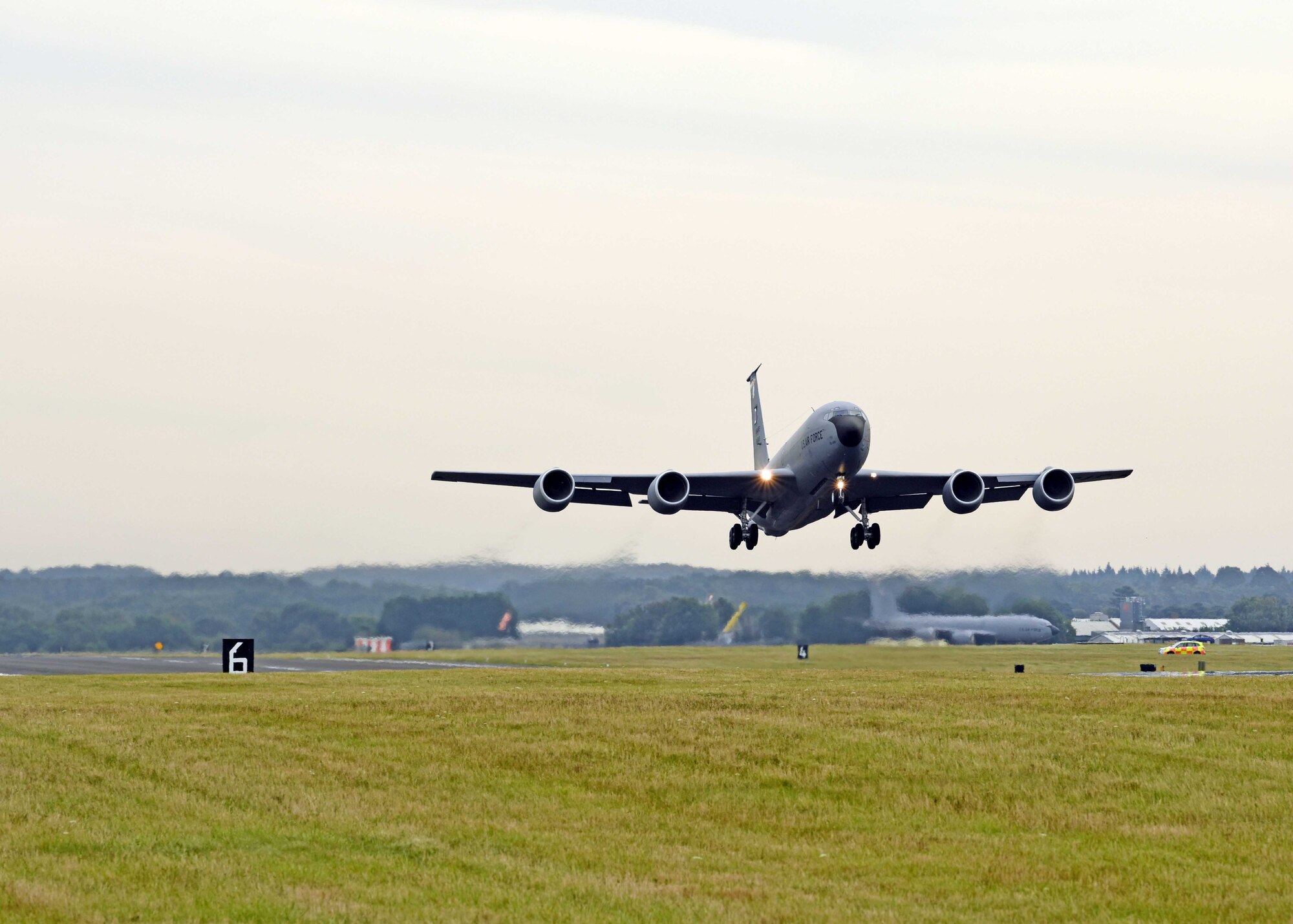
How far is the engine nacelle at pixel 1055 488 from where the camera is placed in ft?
187

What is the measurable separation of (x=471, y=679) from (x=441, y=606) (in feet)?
95.9

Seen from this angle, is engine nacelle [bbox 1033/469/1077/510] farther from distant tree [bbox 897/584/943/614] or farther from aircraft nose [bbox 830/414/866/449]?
distant tree [bbox 897/584/943/614]

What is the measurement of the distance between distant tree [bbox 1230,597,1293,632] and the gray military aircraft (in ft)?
316

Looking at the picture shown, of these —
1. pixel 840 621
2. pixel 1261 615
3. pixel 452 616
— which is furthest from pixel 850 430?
pixel 1261 615

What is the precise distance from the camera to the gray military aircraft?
51438 millimetres

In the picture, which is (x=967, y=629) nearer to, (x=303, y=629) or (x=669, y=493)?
(x=669, y=493)

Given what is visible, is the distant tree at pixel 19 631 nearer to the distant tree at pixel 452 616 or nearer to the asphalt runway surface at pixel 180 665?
the asphalt runway surface at pixel 180 665

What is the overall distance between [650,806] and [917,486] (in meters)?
38.6

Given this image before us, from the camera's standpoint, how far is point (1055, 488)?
188 feet

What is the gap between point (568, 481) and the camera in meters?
56.1

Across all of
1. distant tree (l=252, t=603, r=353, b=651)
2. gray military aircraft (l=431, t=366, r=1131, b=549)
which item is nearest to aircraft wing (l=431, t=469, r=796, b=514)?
gray military aircraft (l=431, t=366, r=1131, b=549)

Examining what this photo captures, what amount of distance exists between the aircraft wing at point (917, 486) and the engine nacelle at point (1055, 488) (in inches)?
51.0

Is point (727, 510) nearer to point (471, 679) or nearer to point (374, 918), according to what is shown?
point (471, 679)

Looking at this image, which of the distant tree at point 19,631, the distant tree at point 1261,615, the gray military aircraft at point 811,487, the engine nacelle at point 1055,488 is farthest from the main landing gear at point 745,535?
the distant tree at point 1261,615
